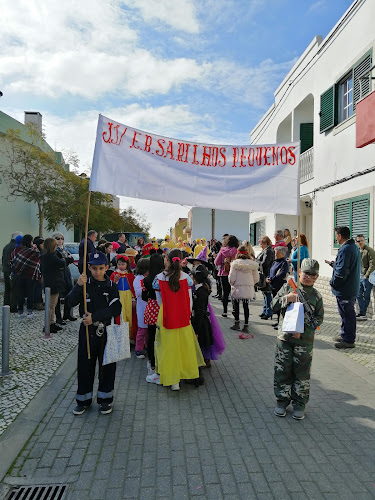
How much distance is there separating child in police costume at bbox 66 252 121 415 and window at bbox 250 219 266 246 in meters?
15.5

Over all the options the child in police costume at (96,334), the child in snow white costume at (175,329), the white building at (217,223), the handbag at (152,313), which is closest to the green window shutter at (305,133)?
the handbag at (152,313)

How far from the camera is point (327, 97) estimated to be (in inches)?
456

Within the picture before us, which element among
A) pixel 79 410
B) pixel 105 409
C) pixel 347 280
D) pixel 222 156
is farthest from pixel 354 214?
pixel 79 410

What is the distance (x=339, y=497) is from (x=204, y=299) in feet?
9.10

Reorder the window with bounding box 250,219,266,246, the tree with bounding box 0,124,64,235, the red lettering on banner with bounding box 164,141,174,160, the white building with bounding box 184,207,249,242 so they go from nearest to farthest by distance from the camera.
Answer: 1. the red lettering on banner with bounding box 164,141,174,160
2. the window with bounding box 250,219,266,246
3. the tree with bounding box 0,124,64,235
4. the white building with bounding box 184,207,249,242

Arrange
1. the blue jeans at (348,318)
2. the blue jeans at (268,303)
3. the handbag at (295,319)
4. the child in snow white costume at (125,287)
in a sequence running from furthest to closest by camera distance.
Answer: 1. the blue jeans at (268,303)
2. the blue jeans at (348,318)
3. the child in snow white costume at (125,287)
4. the handbag at (295,319)

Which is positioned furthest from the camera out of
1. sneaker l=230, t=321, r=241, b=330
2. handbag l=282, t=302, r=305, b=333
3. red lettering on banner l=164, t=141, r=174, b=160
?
sneaker l=230, t=321, r=241, b=330

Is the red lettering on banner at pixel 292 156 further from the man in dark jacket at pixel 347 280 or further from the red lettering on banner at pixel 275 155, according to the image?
the man in dark jacket at pixel 347 280

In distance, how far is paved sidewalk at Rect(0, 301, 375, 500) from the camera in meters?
2.91

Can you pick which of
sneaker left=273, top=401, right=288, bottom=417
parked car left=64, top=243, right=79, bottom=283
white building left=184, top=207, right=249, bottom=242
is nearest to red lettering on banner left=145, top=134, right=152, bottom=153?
sneaker left=273, top=401, right=288, bottom=417

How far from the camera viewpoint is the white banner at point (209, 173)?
4598 mm

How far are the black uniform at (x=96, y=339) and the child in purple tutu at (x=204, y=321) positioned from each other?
4.31ft

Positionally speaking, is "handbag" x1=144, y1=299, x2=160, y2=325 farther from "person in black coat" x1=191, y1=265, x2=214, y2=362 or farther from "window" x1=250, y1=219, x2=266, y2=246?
"window" x1=250, y1=219, x2=266, y2=246

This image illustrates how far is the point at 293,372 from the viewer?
13.3 feet
